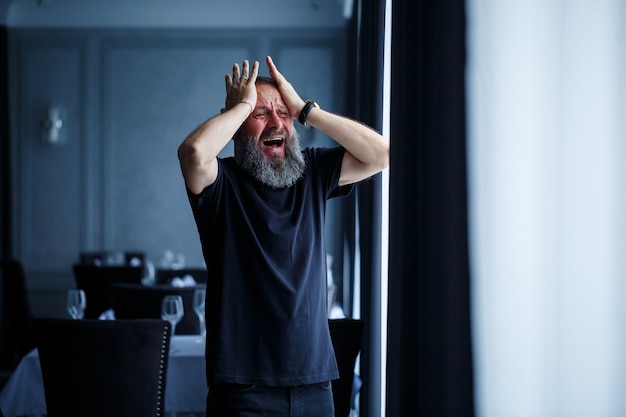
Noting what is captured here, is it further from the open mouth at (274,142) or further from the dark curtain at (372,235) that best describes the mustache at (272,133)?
the dark curtain at (372,235)

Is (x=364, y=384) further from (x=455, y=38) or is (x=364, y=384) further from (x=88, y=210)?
(x=88, y=210)

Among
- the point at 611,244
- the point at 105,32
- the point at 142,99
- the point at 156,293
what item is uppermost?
the point at 105,32

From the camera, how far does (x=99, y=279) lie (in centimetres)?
456

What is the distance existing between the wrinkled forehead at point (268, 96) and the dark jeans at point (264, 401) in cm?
74

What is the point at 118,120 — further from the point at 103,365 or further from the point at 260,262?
the point at 260,262

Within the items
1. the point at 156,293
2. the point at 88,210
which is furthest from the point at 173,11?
the point at 156,293

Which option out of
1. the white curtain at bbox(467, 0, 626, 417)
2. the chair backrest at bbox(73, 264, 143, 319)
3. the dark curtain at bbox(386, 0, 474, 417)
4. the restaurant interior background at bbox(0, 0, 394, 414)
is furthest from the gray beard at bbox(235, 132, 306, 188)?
the restaurant interior background at bbox(0, 0, 394, 414)

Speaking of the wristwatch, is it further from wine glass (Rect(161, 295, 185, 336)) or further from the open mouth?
wine glass (Rect(161, 295, 185, 336))

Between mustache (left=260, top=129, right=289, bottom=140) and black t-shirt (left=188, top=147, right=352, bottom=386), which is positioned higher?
mustache (left=260, top=129, right=289, bottom=140)

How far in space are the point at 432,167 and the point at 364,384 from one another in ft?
5.68

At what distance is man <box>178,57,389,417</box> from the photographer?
60.7 inches

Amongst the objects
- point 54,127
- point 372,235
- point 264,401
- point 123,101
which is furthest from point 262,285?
point 54,127

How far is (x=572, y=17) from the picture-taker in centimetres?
113

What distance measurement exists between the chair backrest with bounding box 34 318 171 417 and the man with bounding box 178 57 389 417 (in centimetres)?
74
